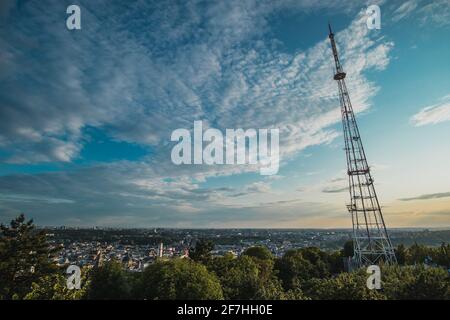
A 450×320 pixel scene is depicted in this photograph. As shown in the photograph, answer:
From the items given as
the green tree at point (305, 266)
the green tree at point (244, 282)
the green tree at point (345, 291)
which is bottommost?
the green tree at point (305, 266)

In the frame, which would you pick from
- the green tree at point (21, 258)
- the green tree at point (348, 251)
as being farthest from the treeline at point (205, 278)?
the green tree at point (348, 251)

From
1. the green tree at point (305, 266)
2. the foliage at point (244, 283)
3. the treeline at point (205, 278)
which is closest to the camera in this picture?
the treeline at point (205, 278)

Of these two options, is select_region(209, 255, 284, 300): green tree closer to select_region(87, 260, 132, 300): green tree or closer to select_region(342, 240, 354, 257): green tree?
select_region(87, 260, 132, 300): green tree

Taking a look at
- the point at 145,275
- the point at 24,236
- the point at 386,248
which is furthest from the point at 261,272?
the point at 24,236

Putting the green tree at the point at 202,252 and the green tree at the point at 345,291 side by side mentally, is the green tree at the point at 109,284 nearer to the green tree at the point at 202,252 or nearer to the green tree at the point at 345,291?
the green tree at the point at 202,252

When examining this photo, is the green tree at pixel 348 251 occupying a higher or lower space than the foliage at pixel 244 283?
lower

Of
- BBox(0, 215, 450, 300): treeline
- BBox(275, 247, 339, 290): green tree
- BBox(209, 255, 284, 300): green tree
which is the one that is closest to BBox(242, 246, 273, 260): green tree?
BBox(0, 215, 450, 300): treeline
